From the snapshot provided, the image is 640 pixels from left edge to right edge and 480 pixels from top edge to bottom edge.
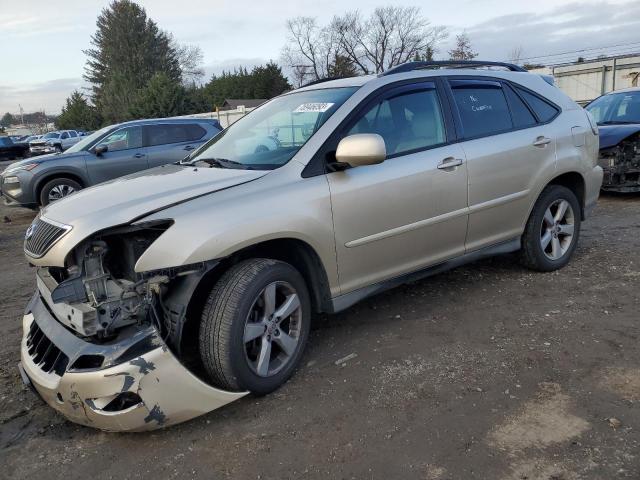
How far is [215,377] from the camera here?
2869mm

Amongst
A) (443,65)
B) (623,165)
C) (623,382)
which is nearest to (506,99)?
(443,65)

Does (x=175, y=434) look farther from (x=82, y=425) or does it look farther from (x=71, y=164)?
(x=71, y=164)

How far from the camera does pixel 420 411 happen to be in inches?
112

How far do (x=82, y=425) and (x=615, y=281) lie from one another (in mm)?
4275

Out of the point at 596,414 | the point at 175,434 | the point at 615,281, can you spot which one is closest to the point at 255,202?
the point at 175,434

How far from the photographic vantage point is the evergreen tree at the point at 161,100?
143 ft

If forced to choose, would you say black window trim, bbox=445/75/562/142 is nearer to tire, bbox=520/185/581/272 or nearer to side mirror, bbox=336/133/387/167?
tire, bbox=520/185/581/272

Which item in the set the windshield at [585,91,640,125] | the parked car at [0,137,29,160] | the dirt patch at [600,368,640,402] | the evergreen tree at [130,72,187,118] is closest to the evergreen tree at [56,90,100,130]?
the evergreen tree at [130,72,187,118]

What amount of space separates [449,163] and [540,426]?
1878mm

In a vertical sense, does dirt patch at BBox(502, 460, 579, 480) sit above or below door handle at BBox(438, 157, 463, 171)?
below

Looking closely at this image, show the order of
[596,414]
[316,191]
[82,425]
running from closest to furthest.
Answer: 1. [596,414]
2. [82,425]
3. [316,191]

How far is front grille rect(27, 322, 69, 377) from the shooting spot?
2718 mm

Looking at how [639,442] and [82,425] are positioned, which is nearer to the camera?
[639,442]

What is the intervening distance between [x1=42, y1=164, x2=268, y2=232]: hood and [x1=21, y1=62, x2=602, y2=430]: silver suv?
0.05 ft
